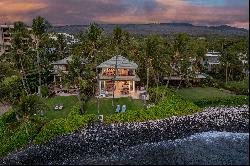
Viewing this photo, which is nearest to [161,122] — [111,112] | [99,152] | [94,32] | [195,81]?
[111,112]

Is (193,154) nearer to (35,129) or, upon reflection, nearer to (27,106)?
(27,106)

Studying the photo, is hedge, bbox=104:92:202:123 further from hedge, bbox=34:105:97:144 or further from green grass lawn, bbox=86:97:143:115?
green grass lawn, bbox=86:97:143:115

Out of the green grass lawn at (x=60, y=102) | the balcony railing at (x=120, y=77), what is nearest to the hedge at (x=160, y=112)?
the green grass lawn at (x=60, y=102)

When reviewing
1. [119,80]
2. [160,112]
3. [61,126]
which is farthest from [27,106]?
[119,80]

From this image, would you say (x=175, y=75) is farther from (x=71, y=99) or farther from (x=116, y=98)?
(x=71, y=99)

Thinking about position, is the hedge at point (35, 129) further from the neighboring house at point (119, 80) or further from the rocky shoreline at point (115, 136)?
the neighboring house at point (119, 80)
